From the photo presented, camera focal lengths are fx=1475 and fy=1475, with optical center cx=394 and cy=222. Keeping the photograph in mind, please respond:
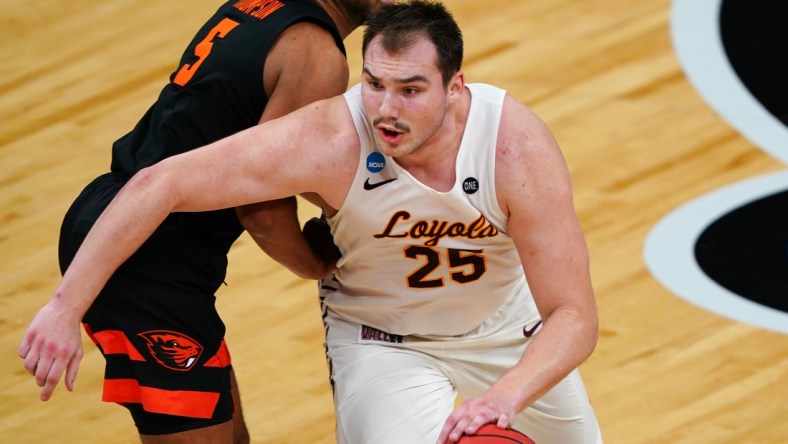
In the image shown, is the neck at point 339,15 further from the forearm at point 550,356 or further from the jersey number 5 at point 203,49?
the forearm at point 550,356

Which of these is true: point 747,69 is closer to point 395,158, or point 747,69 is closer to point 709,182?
point 709,182

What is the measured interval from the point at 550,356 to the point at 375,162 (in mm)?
724

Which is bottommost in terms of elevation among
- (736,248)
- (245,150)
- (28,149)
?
(736,248)

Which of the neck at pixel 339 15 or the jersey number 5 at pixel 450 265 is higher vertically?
the neck at pixel 339 15

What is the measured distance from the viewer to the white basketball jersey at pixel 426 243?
162 inches

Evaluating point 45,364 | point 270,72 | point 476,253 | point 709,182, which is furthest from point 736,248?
point 45,364

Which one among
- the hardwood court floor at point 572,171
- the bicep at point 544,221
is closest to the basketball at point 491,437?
the bicep at point 544,221

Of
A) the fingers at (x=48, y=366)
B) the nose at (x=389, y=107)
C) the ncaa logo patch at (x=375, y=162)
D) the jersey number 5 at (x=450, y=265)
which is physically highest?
the nose at (x=389, y=107)

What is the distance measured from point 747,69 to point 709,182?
1.16 m

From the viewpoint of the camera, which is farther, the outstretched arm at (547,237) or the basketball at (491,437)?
the outstretched arm at (547,237)

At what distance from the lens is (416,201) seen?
4.14 meters

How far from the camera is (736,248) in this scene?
20.7 ft

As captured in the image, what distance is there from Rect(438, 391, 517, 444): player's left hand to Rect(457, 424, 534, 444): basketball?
0.01 metres

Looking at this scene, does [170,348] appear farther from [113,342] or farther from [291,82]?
[291,82]
